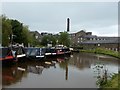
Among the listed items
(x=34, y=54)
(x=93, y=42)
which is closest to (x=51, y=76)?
(x=34, y=54)

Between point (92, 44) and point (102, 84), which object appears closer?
point (102, 84)

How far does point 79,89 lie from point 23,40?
47451 millimetres

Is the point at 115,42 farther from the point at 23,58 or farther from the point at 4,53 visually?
the point at 4,53

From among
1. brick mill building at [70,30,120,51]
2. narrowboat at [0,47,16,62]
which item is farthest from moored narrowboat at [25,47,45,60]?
brick mill building at [70,30,120,51]

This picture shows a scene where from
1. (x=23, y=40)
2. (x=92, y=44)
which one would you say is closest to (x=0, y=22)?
(x=23, y=40)

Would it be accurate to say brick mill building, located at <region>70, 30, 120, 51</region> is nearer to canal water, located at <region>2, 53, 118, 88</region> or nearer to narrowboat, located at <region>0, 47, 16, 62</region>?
canal water, located at <region>2, 53, 118, 88</region>

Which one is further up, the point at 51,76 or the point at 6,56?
the point at 6,56

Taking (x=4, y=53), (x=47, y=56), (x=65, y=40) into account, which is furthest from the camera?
(x=65, y=40)

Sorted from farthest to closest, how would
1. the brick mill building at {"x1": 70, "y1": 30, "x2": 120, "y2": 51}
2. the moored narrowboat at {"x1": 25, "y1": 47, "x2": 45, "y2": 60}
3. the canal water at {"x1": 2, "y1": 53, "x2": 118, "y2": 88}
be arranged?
1. the brick mill building at {"x1": 70, "y1": 30, "x2": 120, "y2": 51}
2. the moored narrowboat at {"x1": 25, "y1": 47, "x2": 45, "y2": 60}
3. the canal water at {"x1": 2, "y1": 53, "x2": 118, "y2": 88}

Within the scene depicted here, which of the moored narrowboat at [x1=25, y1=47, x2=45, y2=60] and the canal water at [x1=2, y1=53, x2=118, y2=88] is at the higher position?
the moored narrowboat at [x1=25, y1=47, x2=45, y2=60]

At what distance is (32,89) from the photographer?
12.4 m

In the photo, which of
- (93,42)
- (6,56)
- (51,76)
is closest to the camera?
(51,76)

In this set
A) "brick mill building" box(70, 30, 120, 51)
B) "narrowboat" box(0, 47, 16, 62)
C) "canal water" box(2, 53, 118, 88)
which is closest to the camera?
"canal water" box(2, 53, 118, 88)

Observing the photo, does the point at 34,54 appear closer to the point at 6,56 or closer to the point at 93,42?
the point at 6,56
